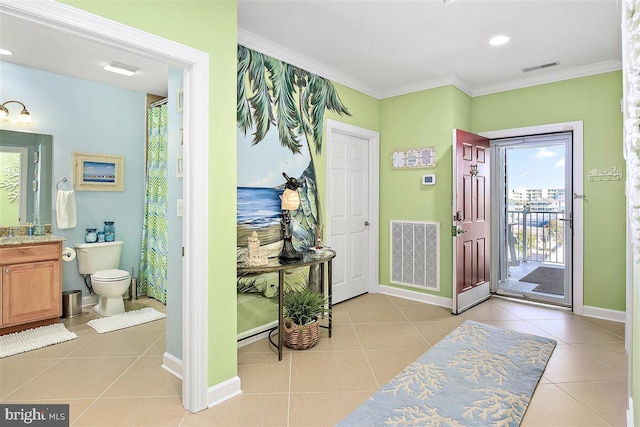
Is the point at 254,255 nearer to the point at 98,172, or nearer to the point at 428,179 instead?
the point at 428,179

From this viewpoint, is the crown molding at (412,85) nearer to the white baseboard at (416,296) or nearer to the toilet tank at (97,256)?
the white baseboard at (416,296)

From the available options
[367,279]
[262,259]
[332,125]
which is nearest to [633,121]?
[262,259]

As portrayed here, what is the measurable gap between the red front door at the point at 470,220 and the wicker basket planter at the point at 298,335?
1785 millimetres

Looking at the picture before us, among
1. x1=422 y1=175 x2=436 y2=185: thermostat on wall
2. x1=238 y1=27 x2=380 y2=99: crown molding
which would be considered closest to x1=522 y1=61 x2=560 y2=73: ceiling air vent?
x1=422 y1=175 x2=436 y2=185: thermostat on wall

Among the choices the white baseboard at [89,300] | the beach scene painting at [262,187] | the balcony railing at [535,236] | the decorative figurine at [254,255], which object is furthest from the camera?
the balcony railing at [535,236]

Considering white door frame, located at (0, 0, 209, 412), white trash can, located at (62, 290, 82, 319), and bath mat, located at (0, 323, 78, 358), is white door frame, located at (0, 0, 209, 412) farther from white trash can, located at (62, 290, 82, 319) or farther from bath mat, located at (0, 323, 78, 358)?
white trash can, located at (62, 290, 82, 319)

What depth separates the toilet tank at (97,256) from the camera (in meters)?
3.91

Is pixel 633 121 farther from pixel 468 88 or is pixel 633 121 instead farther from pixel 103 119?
pixel 103 119

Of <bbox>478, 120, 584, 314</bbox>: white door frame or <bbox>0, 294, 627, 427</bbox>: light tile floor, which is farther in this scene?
<bbox>478, 120, 584, 314</bbox>: white door frame

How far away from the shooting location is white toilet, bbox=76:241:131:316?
368 cm

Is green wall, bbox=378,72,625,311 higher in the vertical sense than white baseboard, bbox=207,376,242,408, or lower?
higher

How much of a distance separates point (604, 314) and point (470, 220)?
5.41ft

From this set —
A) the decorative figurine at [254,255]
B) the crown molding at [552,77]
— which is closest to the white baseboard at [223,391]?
the decorative figurine at [254,255]

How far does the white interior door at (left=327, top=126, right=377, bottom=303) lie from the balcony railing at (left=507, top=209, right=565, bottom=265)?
211 cm
